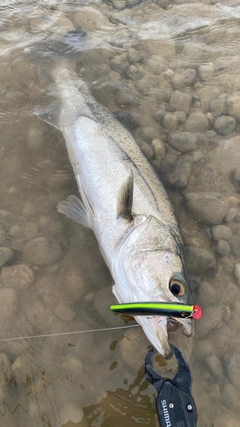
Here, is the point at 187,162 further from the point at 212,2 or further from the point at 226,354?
the point at 212,2

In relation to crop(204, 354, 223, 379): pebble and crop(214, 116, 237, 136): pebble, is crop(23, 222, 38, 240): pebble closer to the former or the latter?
crop(204, 354, 223, 379): pebble

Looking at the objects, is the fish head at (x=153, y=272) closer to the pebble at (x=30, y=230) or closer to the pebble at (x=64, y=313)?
the pebble at (x=64, y=313)

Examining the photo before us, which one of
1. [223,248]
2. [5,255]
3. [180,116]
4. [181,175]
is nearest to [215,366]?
[223,248]

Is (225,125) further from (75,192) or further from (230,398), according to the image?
(230,398)

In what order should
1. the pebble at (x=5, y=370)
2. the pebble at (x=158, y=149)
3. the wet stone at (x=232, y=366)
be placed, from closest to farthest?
1. the pebble at (x=5, y=370)
2. the wet stone at (x=232, y=366)
3. the pebble at (x=158, y=149)

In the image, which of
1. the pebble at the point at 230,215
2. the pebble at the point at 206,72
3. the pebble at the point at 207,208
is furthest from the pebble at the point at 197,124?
the pebble at the point at 230,215

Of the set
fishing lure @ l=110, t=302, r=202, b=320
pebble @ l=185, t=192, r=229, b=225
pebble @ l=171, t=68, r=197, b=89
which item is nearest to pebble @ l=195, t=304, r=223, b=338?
fishing lure @ l=110, t=302, r=202, b=320
